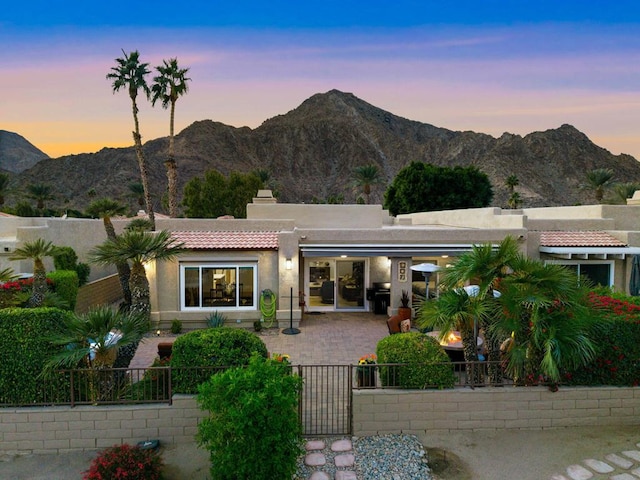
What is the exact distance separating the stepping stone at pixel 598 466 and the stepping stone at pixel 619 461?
9.6 inches

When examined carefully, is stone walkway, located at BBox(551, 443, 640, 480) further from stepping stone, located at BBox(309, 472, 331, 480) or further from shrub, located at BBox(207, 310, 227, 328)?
shrub, located at BBox(207, 310, 227, 328)

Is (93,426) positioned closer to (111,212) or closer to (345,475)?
(345,475)

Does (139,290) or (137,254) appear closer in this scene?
(137,254)

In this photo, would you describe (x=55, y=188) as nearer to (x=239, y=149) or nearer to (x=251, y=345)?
(x=239, y=149)

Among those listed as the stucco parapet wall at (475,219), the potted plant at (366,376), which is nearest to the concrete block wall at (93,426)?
the potted plant at (366,376)

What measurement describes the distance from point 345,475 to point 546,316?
17.1ft

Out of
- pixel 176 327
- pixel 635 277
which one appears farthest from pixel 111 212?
pixel 635 277

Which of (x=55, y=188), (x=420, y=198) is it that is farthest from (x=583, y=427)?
(x=55, y=188)

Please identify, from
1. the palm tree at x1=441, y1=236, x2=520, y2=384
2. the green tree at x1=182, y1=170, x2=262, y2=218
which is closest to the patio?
the palm tree at x1=441, y1=236, x2=520, y2=384

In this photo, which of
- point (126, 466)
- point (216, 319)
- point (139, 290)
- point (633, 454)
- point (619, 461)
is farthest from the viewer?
point (216, 319)

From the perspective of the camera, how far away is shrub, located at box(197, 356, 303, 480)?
672 cm

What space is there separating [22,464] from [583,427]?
473 inches

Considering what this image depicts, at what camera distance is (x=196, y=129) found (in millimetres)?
154000

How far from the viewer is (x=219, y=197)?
5847 cm
